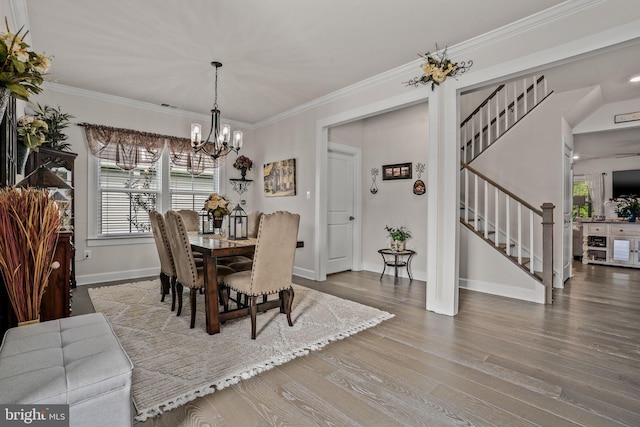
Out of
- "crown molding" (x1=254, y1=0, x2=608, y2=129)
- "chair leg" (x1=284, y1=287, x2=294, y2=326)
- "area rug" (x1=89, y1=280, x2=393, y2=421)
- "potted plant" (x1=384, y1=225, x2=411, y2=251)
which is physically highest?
"crown molding" (x1=254, y1=0, x2=608, y2=129)

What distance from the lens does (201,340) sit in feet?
8.45

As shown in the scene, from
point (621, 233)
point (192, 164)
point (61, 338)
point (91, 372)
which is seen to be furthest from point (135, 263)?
point (621, 233)

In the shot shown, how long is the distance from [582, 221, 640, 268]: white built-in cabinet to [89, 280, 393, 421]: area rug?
241 inches

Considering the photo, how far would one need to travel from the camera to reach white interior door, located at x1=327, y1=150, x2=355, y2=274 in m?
5.26

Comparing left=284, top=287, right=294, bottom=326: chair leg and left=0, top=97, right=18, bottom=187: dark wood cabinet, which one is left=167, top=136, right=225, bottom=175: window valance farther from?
left=284, top=287, right=294, bottom=326: chair leg

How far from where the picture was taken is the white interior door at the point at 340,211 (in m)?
5.26

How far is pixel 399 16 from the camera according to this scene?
2727 mm

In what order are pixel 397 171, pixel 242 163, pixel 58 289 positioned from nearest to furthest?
pixel 58 289
pixel 397 171
pixel 242 163

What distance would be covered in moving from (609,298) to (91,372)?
208 inches

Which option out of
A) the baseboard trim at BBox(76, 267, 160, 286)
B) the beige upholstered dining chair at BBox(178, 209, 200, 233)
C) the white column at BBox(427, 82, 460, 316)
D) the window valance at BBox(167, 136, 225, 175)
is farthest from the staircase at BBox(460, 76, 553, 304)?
the baseboard trim at BBox(76, 267, 160, 286)

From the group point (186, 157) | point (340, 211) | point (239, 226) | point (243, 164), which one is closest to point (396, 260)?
point (340, 211)

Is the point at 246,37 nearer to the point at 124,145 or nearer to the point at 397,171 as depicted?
the point at 124,145

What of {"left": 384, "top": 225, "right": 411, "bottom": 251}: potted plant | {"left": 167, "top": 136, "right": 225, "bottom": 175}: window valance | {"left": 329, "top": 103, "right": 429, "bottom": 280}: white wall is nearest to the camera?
{"left": 384, "top": 225, "right": 411, "bottom": 251}: potted plant

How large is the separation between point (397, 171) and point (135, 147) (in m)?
4.09
